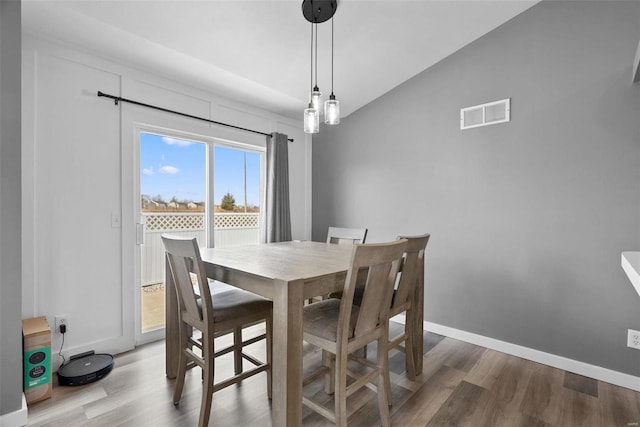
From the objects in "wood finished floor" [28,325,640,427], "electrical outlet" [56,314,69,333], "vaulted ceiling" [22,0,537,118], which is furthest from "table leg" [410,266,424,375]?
"electrical outlet" [56,314,69,333]

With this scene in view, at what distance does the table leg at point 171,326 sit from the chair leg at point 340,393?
125 cm

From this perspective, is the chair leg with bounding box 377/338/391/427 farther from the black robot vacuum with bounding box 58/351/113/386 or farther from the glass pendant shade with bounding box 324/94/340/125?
the black robot vacuum with bounding box 58/351/113/386

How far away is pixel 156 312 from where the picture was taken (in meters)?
2.84

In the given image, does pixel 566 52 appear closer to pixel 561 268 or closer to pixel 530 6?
pixel 530 6

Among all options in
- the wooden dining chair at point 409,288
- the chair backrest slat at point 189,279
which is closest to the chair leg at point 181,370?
the chair backrest slat at point 189,279

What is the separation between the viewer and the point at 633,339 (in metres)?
2.08

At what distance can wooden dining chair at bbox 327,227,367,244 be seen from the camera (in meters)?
2.84

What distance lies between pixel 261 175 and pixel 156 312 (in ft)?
6.06

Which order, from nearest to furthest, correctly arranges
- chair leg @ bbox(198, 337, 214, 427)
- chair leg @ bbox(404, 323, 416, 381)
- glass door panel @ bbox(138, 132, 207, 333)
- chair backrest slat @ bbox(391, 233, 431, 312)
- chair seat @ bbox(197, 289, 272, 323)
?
chair leg @ bbox(198, 337, 214, 427) < chair seat @ bbox(197, 289, 272, 323) < chair backrest slat @ bbox(391, 233, 431, 312) < chair leg @ bbox(404, 323, 416, 381) < glass door panel @ bbox(138, 132, 207, 333)

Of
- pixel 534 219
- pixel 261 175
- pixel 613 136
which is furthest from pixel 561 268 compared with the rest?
pixel 261 175

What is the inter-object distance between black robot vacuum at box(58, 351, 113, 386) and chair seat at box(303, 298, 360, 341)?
5.08 ft

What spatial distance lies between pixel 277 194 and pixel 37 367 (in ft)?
7.91

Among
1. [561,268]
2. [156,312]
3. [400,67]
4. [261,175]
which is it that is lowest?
[156,312]

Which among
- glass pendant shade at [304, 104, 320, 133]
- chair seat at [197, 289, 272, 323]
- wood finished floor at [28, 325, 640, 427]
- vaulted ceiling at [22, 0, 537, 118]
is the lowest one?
wood finished floor at [28, 325, 640, 427]
